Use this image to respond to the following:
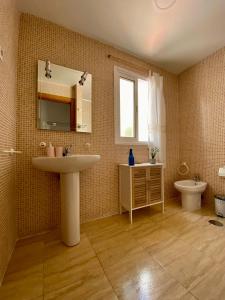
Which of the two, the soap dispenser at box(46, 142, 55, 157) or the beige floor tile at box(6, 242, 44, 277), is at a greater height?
the soap dispenser at box(46, 142, 55, 157)

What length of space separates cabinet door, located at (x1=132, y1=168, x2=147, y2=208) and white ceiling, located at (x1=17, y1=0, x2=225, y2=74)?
1729 millimetres

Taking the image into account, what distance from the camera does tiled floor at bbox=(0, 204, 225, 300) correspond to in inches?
35.3

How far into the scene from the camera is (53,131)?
1646mm

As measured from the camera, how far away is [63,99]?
5.59 feet

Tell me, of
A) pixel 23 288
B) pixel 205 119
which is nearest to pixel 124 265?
pixel 23 288

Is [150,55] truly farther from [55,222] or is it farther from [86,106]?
[55,222]

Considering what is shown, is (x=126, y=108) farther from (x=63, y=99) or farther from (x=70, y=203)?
(x=70, y=203)

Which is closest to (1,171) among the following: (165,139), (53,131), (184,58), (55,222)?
(53,131)

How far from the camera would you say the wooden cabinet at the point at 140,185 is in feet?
5.99

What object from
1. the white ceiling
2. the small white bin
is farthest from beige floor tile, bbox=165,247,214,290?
the white ceiling

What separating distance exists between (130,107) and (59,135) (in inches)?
47.1

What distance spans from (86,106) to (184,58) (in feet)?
6.00

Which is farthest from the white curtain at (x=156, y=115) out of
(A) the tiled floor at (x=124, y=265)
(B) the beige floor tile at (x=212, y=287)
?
(B) the beige floor tile at (x=212, y=287)

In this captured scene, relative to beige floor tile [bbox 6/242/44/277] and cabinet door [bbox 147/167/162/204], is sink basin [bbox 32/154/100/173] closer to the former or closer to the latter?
beige floor tile [bbox 6/242/44/277]
